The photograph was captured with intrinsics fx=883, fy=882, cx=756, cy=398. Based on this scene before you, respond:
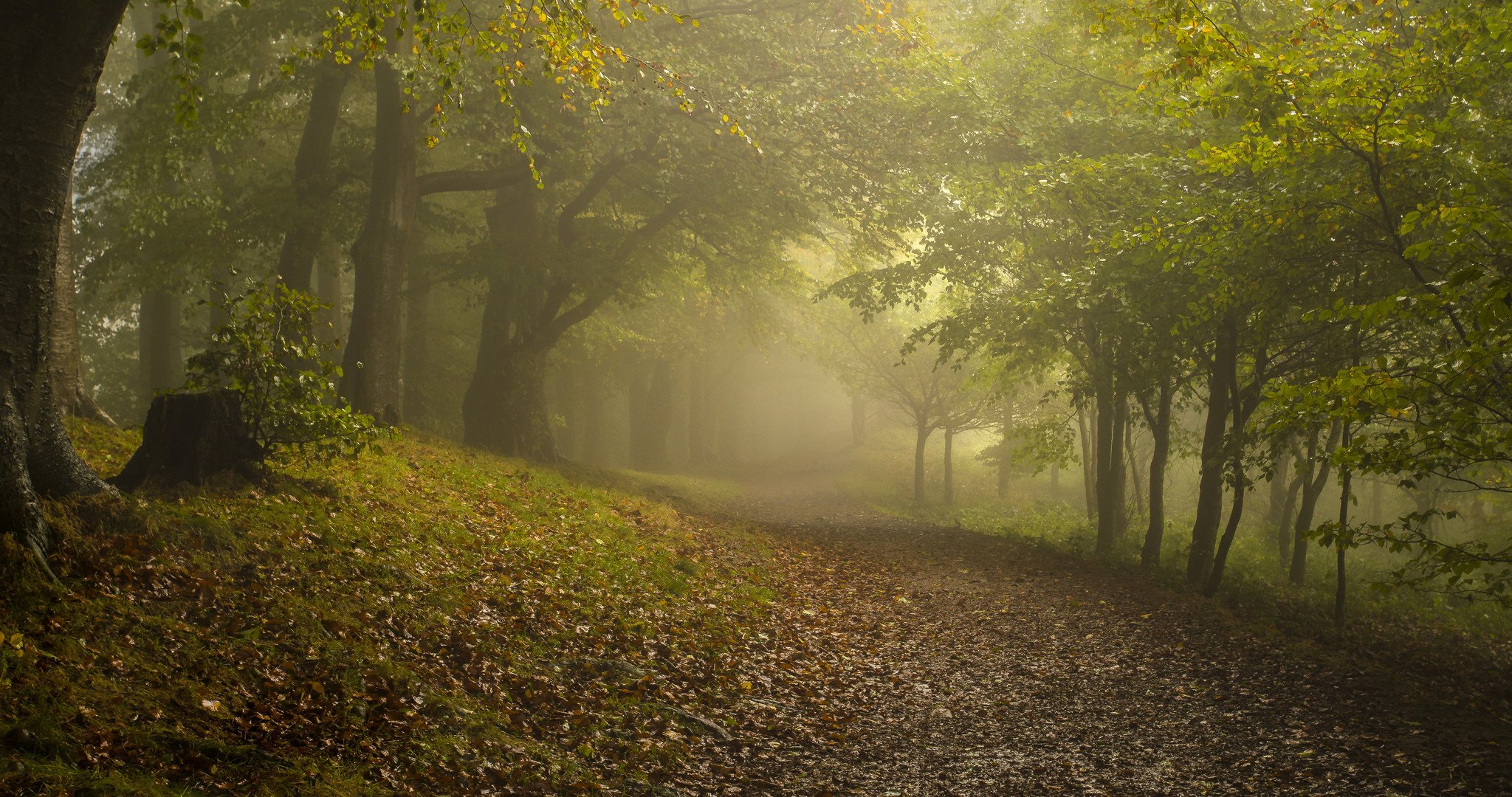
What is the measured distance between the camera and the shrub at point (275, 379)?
296 inches

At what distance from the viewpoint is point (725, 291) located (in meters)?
23.1

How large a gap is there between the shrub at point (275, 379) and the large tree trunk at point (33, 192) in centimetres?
174

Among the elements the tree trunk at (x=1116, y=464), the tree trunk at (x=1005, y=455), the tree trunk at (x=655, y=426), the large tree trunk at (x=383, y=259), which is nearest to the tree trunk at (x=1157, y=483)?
the tree trunk at (x=1116, y=464)

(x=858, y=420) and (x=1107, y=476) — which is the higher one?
(x=858, y=420)

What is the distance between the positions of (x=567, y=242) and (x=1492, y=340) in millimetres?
16108

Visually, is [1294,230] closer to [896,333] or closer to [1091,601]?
[1091,601]

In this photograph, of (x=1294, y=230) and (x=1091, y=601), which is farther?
(x=1091, y=601)

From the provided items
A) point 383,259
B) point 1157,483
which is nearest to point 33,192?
point 383,259

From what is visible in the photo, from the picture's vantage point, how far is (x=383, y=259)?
47.3 ft

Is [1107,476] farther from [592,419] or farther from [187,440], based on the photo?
[592,419]

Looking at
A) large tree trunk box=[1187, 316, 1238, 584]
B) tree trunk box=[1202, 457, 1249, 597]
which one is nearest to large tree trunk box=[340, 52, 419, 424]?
tree trunk box=[1202, 457, 1249, 597]

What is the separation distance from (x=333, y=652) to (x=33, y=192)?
3347mm

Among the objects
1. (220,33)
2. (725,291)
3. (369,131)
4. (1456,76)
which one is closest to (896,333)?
(725,291)

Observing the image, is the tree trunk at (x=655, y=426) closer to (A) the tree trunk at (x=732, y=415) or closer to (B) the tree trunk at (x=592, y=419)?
(B) the tree trunk at (x=592, y=419)
